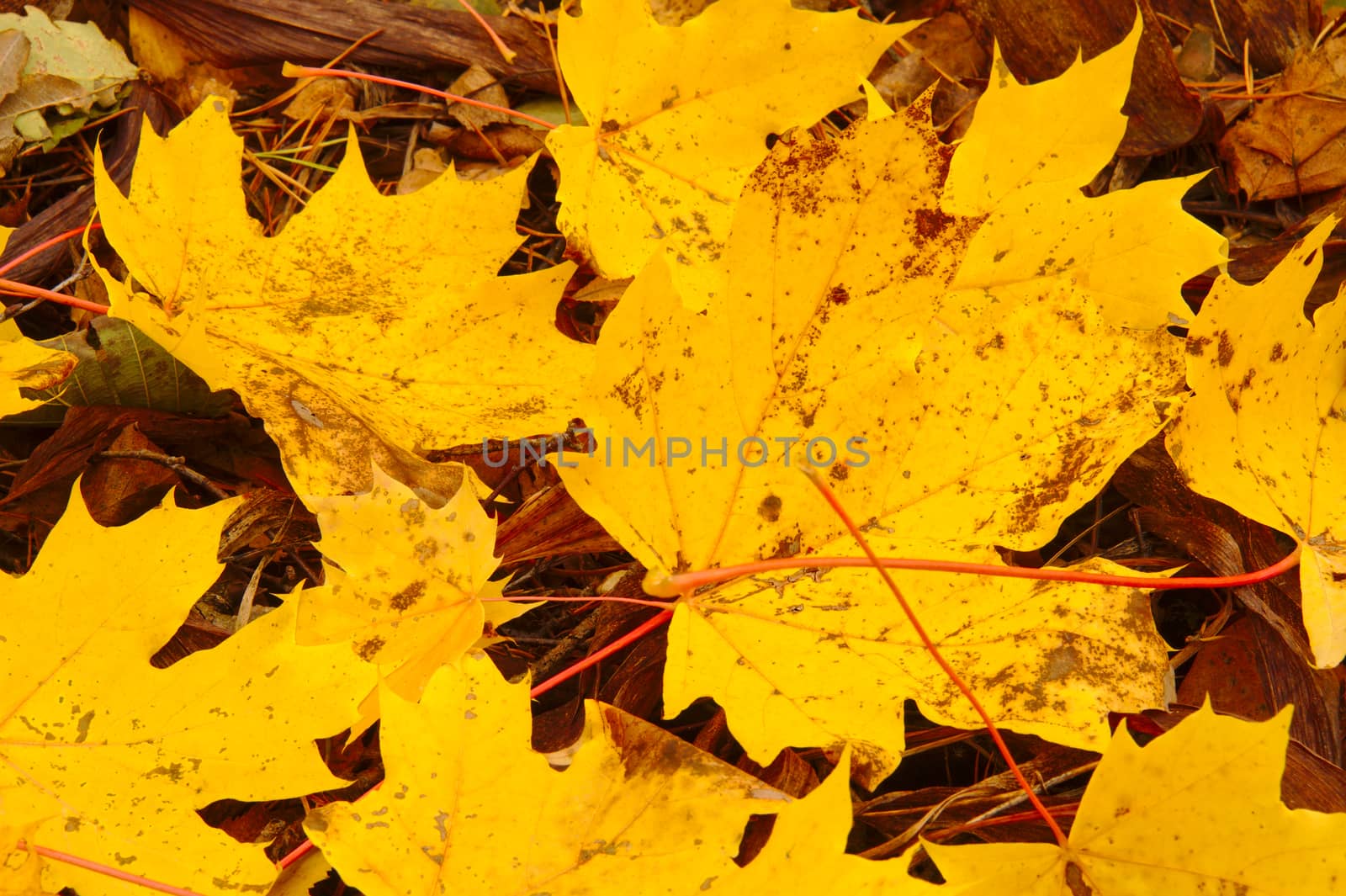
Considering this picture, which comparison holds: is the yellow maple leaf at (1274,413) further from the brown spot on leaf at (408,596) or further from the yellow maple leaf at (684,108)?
the brown spot on leaf at (408,596)

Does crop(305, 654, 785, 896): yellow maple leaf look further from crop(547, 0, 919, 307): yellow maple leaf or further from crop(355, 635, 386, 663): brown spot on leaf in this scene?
crop(547, 0, 919, 307): yellow maple leaf

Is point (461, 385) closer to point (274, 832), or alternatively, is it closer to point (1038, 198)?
point (274, 832)

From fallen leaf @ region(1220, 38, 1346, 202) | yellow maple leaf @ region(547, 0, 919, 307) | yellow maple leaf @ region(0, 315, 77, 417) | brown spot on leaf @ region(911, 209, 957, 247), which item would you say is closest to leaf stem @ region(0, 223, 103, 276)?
yellow maple leaf @ region(0, 315, 77, 417)

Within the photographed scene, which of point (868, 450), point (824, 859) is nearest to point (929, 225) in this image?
point (868, 450)

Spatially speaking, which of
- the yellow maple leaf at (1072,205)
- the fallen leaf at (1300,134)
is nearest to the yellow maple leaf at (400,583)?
the yellow maple leaf at (1072,205)

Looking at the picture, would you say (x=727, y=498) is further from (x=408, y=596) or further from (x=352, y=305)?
(x=352, y=305)
